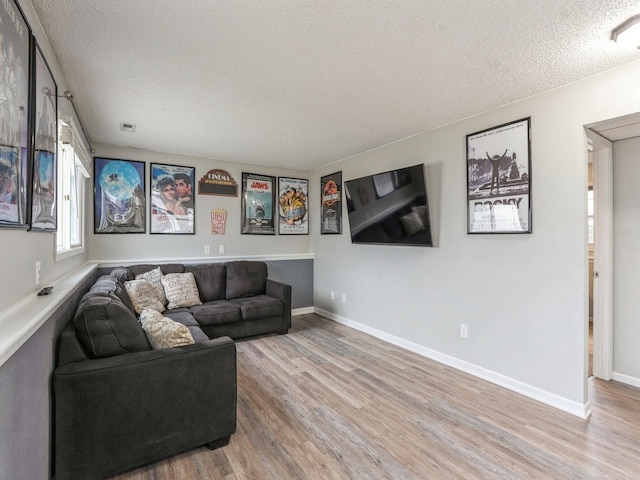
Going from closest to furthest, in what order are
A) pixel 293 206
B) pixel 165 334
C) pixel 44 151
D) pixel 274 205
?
pixel 44 151 → pixel 165 334 → pixel 274 205 → pixel 293 206

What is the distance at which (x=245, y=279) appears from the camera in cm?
428

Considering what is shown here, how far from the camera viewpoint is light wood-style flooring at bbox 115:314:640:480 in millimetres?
1744

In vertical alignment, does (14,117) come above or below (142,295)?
above

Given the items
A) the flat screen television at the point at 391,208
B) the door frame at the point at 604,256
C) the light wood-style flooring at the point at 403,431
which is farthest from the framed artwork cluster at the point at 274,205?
the door frame at the point at 604,256

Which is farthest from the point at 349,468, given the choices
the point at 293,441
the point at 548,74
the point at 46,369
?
the point at 548,74

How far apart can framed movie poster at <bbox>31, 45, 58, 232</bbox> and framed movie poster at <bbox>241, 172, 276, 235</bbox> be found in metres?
2.84

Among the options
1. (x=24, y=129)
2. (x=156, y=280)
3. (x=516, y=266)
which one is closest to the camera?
(x=24, y=129)

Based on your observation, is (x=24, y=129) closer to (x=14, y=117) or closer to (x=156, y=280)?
(x=14, y=117)

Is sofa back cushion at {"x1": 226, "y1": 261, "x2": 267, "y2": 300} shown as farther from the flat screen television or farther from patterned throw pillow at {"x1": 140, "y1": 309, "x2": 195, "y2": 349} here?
patterned throw pillow at {"x1": 140, "y1": 309, "x2": 195, "y2": 349}

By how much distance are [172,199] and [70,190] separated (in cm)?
131

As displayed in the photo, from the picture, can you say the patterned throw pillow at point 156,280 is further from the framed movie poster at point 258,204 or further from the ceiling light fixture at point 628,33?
the ceiling light fixture at point 628,33

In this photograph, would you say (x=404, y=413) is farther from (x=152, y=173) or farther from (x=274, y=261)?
(x=152, y=173)

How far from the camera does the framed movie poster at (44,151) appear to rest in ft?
5.00

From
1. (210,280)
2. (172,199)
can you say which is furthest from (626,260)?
(172,199)
